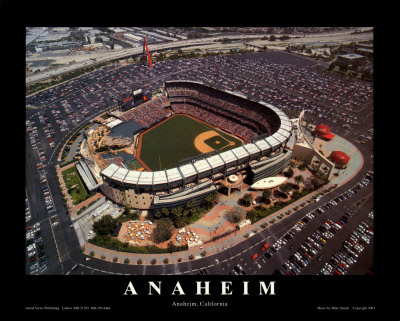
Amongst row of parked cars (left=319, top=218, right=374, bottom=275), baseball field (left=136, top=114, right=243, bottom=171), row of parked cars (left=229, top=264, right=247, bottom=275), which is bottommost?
row of parked cars (left=229, top=264, right=247, bottom=275)

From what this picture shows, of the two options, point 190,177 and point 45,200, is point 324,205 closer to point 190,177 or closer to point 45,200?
point 190,177

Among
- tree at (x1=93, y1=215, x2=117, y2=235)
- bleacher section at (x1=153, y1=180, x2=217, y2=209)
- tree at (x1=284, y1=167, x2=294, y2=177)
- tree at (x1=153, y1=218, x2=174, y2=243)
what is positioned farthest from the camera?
tree at (x1=284, y1=167, x2=294, y2=177)

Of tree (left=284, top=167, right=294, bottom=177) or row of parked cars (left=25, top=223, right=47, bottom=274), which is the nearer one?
row of parked cars (left=25, top=223, right=47, bottom=274)

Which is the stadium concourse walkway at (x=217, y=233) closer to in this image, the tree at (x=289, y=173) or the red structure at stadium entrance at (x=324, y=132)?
the tree at (x=289, y=173)

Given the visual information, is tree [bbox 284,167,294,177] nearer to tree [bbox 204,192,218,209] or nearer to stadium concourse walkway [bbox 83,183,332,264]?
stadium concourse walkway [bbox 83,183,332,264]

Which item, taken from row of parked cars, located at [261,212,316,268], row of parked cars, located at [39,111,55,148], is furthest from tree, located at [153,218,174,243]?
row of parked cars, located at [39,111,55,148]

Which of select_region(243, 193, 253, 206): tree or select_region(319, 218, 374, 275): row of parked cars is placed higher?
select_region(243, 193, 253, 206): tree

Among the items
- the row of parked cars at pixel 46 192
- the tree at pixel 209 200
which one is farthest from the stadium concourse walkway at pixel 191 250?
the row of parked cars at pixel 46 192
